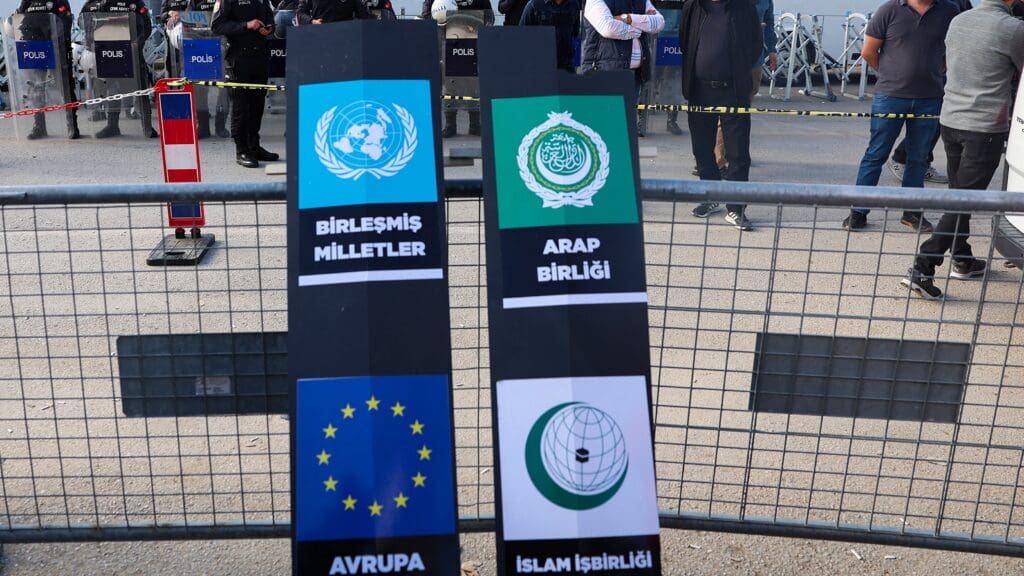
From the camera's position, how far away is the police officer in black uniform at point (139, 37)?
11609 millimetres

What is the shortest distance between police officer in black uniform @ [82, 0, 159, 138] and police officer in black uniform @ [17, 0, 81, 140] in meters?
0.28

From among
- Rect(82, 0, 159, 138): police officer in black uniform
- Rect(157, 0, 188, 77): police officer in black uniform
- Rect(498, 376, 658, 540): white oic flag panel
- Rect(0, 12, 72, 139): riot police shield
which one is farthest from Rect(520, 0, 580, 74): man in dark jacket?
Rect(498, 376, 658, 540): white oic flag panel

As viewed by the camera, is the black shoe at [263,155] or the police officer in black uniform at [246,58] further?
the black shoe at [263,155]

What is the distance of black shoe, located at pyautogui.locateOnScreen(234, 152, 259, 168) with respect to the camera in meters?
10.2

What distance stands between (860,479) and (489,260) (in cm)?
241

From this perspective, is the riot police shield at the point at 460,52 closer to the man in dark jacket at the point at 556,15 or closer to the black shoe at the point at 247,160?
the man in dark jacket at the point at 556,15

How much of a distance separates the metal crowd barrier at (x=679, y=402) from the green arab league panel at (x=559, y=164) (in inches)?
12.4

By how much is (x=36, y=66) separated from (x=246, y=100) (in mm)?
3321

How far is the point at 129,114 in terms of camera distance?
43.4 feet

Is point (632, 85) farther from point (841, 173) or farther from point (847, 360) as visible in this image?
point (841, 173)

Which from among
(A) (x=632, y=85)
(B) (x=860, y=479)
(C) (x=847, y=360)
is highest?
(A) (x=632, y=85)

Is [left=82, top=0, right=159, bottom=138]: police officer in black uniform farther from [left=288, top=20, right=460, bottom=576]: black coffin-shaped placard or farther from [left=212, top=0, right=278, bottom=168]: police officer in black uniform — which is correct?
[left=288, top=20, right=460, bottom=576]: black coffin-shaped placard

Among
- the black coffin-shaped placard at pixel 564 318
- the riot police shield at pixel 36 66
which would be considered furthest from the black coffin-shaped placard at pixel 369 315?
the riot police shield at pixel 36 66

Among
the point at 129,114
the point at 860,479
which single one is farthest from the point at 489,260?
the point at 129,114
